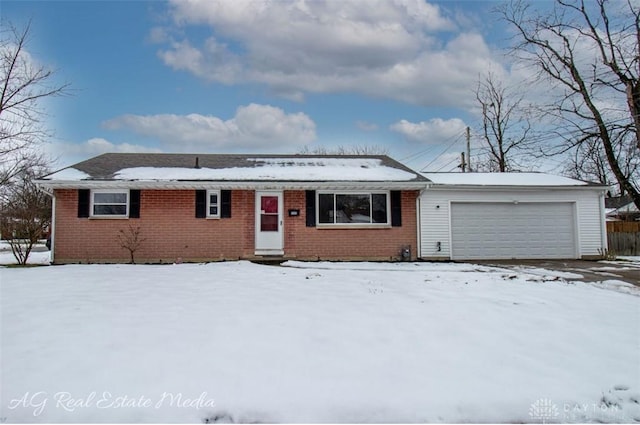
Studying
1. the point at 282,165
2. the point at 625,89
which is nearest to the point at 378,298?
the point at 282,165

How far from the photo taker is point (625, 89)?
49.4 feet

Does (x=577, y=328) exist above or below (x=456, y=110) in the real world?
below

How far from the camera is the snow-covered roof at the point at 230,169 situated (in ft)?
36.9

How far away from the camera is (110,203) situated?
1141cm

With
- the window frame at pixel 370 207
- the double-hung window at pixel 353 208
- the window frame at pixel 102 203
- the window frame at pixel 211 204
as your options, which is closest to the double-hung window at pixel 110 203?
the window frame at pixel 102 203

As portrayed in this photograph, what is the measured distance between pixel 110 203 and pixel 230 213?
364cm

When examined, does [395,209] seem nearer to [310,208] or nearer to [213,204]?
[310,208]

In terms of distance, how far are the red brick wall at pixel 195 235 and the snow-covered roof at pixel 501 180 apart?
2.15m

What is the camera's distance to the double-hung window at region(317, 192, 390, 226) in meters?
12.0

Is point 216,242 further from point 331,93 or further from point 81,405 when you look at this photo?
point 331,93

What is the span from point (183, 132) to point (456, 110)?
57.0ft

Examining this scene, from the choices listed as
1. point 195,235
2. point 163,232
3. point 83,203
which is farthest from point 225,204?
point 83,203

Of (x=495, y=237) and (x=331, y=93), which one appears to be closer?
(x=495, y=237)

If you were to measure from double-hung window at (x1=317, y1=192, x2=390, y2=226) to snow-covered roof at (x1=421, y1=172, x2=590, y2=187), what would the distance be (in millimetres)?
2051
